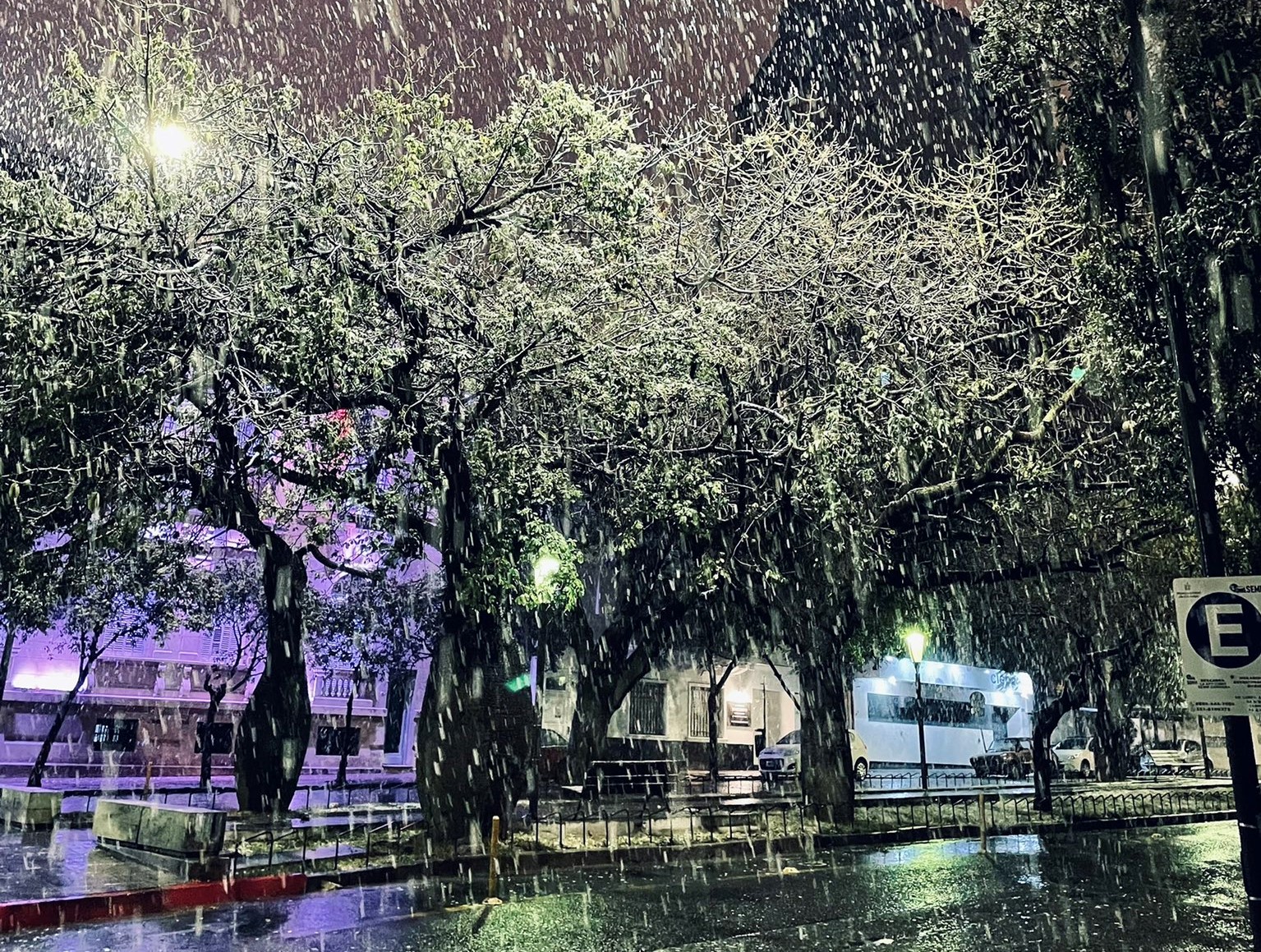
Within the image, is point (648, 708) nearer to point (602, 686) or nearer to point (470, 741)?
point (602, 686)

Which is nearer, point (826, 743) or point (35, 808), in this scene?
point (35, 808)

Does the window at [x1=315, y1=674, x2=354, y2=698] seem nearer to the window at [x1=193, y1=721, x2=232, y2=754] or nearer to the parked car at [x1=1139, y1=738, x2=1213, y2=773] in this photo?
the window at [x1=193, y1=721, x2=232, y2=754]

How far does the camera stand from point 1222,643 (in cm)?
652

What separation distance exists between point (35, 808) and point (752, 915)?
14.4m

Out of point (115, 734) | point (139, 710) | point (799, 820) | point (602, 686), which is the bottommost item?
point (799, 820)

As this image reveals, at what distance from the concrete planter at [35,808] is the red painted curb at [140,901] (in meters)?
8.99

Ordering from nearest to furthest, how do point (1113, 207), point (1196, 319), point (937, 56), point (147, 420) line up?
point (1196, 319)
point (1113, 207)
point (147, 420)
point (937, 56)

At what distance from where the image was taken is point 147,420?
485 inches

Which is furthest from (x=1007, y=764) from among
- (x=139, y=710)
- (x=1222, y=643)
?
(x=1222, y=643)

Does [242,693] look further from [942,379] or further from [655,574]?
[942,379]

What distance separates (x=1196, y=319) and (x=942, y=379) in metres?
7.61

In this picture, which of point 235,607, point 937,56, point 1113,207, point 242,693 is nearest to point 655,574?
point 1113,207

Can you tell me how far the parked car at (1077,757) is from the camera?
147 feet

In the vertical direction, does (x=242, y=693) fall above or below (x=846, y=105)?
below
